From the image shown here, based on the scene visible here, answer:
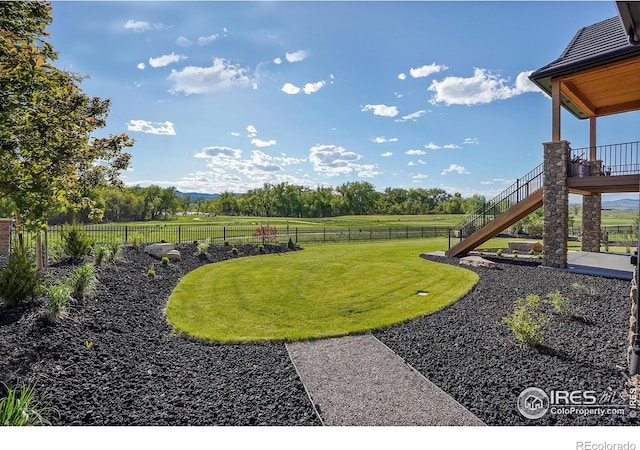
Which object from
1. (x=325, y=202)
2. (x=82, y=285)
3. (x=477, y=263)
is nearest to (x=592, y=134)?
(x=477, y=263)

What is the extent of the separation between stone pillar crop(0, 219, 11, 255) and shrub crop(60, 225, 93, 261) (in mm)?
1933

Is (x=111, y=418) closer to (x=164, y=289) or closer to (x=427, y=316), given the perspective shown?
(x=427, y=316)

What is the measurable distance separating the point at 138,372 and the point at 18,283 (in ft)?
9.73

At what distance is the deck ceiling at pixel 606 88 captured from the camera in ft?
30.3

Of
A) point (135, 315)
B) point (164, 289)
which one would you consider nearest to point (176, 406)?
point (135, 315)

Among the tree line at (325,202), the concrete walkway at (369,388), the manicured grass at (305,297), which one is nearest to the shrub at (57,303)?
the manicured grass at (305,297)

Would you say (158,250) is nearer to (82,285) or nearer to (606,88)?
(82,285)

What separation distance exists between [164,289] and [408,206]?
2986 inches

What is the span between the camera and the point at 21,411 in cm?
304

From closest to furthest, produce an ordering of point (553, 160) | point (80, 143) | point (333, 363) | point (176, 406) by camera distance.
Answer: point (176, 406) < point (80, 143) < point (333, 363) < point (553, 160)

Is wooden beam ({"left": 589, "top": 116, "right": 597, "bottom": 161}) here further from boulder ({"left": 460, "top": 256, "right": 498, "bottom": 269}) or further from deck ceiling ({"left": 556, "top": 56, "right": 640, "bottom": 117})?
boulder ({"left": 460, "top": 256, "right": 498, "bottom": 269})

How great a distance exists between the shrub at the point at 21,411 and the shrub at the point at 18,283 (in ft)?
8.52

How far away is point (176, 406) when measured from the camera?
144 inches

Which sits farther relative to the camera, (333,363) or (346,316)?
(346,316)
